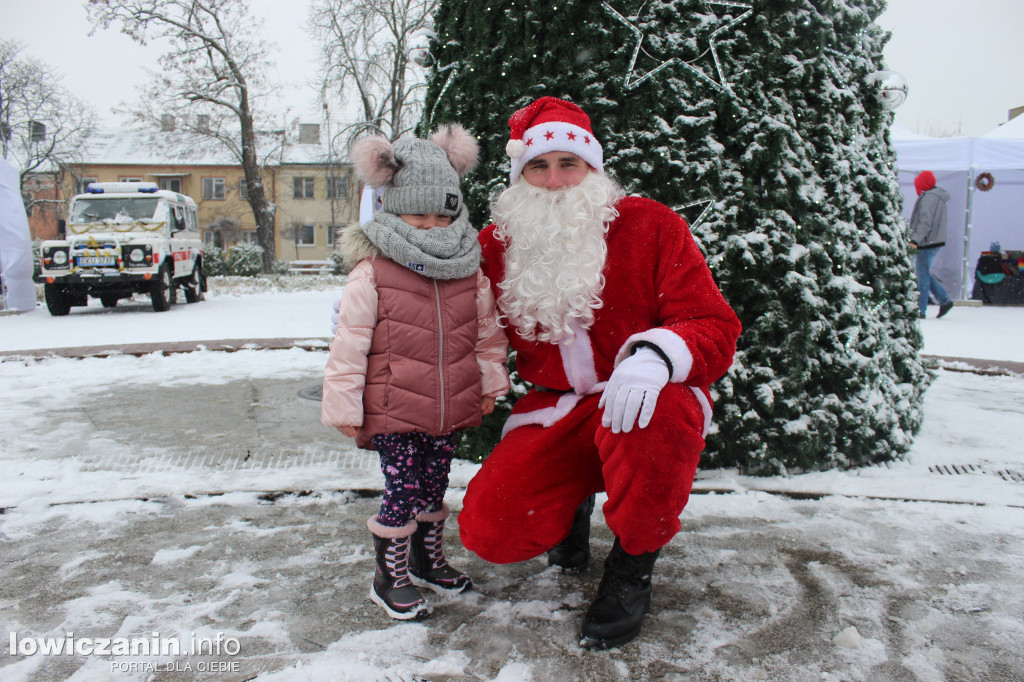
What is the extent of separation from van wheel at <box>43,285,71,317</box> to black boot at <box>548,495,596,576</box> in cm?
1157

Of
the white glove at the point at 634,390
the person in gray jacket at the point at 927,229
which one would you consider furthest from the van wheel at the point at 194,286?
the white glove at the point at 634,390

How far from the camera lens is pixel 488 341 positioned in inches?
94.9

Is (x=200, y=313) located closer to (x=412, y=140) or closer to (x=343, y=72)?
(x=412, y=140)

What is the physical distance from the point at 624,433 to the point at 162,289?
1188 cm

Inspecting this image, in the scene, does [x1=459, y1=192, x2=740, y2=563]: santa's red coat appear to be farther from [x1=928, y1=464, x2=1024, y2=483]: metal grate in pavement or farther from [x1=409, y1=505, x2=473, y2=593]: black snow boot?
[x1=928, y1=464, x2=1024, y2=483]: metal grate in pavement

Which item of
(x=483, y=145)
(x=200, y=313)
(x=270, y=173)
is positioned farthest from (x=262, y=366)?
(x=270, y=173)

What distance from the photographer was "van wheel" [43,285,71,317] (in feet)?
36.9

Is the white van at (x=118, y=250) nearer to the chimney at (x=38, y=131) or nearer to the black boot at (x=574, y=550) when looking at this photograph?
the black boot at (x=574, y=550)

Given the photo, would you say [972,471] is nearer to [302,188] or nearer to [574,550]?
[574,550]

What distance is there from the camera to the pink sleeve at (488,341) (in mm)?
2387

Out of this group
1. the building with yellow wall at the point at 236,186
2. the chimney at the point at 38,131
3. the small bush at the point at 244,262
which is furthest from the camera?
the building with yellow wall at the point at 236,186

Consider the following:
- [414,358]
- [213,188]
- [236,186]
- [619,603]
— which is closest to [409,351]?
[414,358]

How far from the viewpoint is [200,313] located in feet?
39.0

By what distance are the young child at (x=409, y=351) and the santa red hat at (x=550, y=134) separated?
0.24 meters
